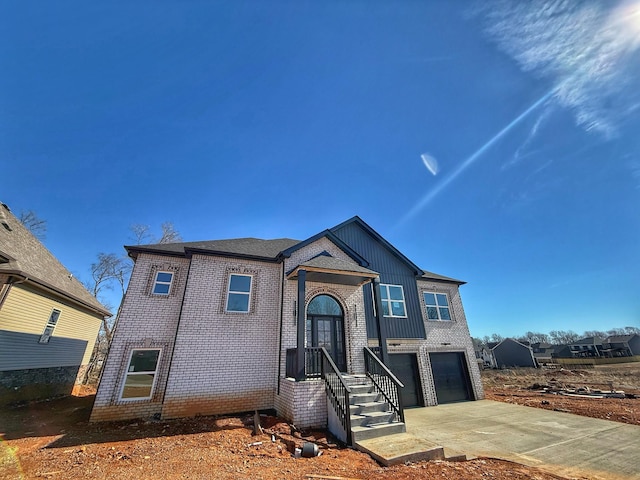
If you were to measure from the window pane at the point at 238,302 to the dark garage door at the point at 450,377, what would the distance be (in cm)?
912

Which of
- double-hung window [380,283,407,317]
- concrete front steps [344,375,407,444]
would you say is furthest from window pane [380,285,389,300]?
concrete front steps [344,375,407,444]

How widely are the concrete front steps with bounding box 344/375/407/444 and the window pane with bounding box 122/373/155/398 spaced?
6.56 metres

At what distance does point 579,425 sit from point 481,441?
12.8ft

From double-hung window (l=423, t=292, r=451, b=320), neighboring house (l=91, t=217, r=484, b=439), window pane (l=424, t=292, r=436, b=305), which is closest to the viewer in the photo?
neighboring house (l=91, t=217, r=484, b=439)

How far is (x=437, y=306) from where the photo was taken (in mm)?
14273

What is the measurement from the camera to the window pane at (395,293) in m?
13.1

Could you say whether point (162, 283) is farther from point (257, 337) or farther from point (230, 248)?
point (257, 337)

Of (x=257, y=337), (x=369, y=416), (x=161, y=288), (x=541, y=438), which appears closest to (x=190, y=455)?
(x=369, y=416)

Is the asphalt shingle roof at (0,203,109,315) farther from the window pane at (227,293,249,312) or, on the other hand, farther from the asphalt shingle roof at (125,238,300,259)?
the window pane at (227,293,249,312)

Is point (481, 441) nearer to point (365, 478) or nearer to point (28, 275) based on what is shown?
point (365, 478)

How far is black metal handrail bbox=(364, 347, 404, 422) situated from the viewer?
24.2ft

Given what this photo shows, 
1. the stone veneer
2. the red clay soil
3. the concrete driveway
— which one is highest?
the stone veneer

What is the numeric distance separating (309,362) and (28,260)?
1266cm

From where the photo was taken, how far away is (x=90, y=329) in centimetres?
1661
